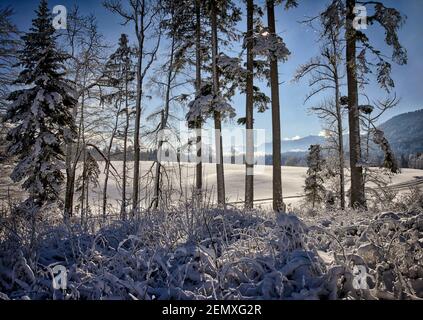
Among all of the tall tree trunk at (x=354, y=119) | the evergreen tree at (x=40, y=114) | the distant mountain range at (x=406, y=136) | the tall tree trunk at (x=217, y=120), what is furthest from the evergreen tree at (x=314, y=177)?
the evergreen tree at (x=40, y=114)

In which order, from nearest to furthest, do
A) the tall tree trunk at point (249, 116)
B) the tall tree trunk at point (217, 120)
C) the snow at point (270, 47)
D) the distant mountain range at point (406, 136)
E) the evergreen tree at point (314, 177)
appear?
the snow at point (270, 47) → the tall tree trunk at point (249, 116) → the tall tree trunk at point (217, 120) → the evergreen tree at point (314, 177) → the distant mountain range at point (406, 136)

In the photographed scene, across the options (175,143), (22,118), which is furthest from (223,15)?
(22,118)

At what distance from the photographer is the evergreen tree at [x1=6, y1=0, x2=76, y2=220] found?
10797 millimetres

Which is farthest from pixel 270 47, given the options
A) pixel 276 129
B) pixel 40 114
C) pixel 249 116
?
pixel 40 114

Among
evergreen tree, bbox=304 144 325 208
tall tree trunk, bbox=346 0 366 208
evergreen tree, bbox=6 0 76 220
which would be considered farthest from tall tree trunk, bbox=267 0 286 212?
evergreen tree, bbox=304 144 325 208

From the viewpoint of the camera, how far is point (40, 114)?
35.4 feet

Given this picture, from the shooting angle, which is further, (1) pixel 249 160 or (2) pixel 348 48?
(1) pixel 249 160

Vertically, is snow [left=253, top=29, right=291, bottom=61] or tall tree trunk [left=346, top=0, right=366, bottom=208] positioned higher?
snow [left=253, top=29, right=291, bottom=61]

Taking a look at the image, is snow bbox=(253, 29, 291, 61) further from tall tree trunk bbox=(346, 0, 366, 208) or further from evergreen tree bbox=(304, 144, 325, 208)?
evergreen tree bbox=(304, 144, 325, 208)

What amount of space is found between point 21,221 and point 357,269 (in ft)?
13.0

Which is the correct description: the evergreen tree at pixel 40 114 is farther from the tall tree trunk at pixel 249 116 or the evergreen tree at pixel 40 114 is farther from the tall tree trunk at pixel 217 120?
the tall tree trunk at pixel 249 116

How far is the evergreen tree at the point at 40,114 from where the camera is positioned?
10.8m
